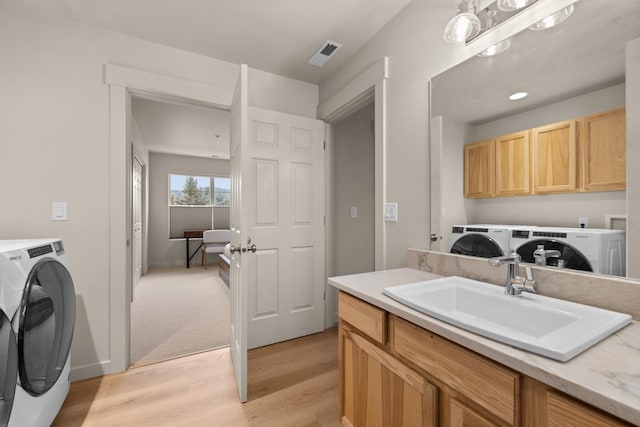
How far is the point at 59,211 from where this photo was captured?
73.6 inches

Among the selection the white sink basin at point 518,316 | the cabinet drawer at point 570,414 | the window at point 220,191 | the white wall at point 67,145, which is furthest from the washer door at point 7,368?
the window at point 220,191

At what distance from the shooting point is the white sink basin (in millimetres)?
667

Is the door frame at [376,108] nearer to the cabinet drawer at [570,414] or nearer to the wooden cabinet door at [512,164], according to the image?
the wooden cabinet door at [512,164]

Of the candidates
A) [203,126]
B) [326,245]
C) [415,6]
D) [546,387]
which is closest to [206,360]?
[326,245]

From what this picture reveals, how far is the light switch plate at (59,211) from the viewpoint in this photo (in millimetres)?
1859

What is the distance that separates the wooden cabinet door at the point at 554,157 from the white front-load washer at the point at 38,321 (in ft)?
7.16

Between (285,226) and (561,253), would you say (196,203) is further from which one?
(561,253)

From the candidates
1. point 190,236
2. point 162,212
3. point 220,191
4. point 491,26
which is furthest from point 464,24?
point 162,212

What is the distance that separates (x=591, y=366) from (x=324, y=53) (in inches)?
93.0

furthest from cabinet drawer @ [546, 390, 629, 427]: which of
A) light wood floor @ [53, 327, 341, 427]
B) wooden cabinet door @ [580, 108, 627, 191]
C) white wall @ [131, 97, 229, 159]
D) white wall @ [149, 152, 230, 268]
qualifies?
white wall @ [149, 152, 230, 268]

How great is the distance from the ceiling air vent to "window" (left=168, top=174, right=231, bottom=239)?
5160 mm

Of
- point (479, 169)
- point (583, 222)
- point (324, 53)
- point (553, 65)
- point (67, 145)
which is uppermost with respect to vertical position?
point (324, 53)

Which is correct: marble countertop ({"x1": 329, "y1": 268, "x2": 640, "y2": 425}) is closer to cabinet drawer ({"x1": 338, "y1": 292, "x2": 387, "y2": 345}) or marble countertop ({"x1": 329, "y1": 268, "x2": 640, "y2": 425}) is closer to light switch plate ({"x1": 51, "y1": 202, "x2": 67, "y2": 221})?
cabinet drawer ({"x1": 338, "y1": 292, "x2": 387, "y2": 345})

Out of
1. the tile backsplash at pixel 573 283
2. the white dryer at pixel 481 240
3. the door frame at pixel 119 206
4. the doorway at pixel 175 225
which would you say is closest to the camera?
the tile backsplash at pixel 573 283
